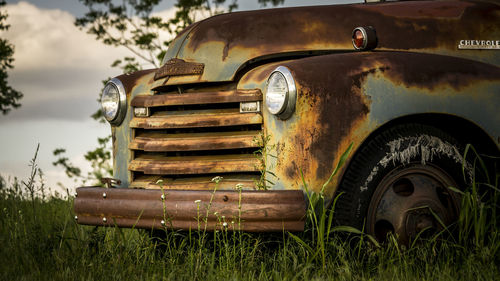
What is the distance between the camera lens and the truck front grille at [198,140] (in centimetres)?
333

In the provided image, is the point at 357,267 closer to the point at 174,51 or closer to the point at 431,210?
the point at 431,210

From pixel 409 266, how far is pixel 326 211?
1.60 ft

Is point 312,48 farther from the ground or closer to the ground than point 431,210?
farther from the ground

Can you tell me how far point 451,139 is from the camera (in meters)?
3.42

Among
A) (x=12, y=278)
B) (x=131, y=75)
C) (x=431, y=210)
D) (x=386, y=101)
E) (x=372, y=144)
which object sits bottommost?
(x=12, y=278)

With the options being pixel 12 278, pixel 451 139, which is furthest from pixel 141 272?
pixel 451 139

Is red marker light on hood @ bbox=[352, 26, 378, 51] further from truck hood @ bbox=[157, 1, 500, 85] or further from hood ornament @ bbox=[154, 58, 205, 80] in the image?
hood ornament @ bbox=[154, 58, 205, 80]

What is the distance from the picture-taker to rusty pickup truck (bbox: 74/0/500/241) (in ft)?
10.0

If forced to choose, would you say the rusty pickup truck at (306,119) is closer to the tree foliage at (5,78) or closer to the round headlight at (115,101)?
the round headlight at (115,101)

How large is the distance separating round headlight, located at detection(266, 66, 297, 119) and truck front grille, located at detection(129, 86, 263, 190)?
142mm

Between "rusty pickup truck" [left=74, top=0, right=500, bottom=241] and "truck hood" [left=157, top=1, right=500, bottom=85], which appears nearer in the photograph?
"rusty pickup truck" [left=74, top=0, right=500, bottom=241]

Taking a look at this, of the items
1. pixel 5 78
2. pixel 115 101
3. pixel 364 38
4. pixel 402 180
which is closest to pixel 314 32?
pixel 364 38

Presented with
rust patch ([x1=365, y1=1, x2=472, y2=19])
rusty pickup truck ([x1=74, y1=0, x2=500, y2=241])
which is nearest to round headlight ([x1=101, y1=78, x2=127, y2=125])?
rusty pickup truck ([x1=74, y1=0, x2=500, y2=241])

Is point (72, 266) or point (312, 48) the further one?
point (312, 48)
